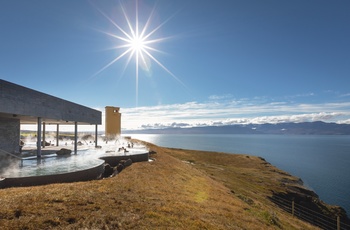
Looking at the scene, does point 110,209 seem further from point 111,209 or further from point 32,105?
point 32,105

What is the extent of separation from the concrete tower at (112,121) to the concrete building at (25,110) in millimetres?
22419

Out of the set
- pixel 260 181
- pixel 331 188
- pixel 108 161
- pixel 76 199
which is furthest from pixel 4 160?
pixel 331 188

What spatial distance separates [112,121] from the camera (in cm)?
5569

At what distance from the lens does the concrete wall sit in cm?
2338

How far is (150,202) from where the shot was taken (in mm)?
11430

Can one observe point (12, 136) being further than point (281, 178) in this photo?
No

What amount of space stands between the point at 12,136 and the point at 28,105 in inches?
314

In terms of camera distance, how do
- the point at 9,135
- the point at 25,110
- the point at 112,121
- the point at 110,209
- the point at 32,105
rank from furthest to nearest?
1. the point at 112,121
2. the point at 9,135
3. the point at 32,105
4. the point at 25,110
5. the point at 110,209

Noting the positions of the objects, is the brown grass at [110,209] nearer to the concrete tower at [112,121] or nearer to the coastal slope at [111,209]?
the coastal slope at [111,209]

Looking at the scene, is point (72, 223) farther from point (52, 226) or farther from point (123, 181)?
point (123, 181)

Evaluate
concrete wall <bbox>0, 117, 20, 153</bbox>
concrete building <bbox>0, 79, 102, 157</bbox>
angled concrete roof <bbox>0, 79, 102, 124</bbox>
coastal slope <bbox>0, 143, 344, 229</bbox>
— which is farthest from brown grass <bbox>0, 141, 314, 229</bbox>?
concrete wall <bbox>0, 117, 20, 153</bbox>

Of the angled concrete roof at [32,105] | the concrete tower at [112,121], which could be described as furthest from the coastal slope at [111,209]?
the concrete tower at [112,121]

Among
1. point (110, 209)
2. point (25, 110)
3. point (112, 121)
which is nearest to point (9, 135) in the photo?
point (25, 110)

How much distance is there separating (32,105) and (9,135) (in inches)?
287
